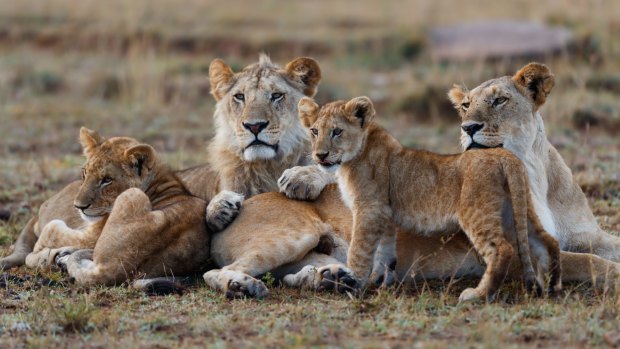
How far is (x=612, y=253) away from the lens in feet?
19.2

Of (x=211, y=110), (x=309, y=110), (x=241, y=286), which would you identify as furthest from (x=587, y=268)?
(x=211, y=110)

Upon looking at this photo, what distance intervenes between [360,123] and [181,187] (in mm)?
1463

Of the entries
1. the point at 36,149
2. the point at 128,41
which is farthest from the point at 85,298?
the point at 128,41

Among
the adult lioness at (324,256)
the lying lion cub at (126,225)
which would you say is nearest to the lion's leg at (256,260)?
the adult lioness at (324,256)

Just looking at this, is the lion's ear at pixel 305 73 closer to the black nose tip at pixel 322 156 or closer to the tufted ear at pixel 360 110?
the tufted ear at pixel 360 110

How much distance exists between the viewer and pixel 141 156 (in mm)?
6344

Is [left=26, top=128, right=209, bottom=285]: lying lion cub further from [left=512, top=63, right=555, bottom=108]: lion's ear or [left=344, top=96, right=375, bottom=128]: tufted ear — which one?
[left=512, top=63, right=555, bottom=108]: lion's ear

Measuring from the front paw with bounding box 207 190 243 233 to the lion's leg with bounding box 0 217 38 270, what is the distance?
4.37 feet

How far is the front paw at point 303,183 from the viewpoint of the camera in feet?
20.6

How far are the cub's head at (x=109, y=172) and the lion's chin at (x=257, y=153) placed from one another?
0.60m

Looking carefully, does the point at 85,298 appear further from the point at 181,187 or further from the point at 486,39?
the point at 486,39

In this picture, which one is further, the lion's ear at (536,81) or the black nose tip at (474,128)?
the lion's ear at (536,81)

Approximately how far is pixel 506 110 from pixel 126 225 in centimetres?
216

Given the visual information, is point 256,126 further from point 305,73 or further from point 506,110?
point 506,110
